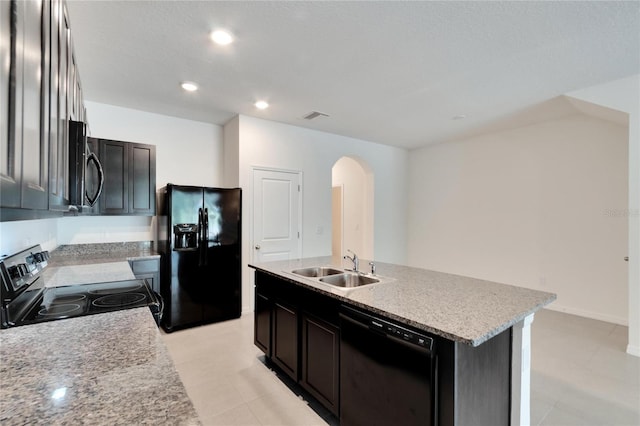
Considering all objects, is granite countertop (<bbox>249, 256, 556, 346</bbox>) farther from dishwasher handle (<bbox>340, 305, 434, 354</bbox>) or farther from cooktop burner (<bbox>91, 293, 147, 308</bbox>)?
cooktop burner (<bbox>91, 293, 147, 308</bbox>)

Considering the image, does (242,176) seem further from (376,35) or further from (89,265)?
(376,35)

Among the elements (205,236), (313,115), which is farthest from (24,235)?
(313,115)

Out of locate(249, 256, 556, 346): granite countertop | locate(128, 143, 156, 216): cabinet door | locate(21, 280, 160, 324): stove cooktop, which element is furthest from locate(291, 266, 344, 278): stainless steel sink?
locate(128, 143, 156, 216): cabinet door

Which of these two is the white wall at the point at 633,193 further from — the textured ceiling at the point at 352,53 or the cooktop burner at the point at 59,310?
the cooktop burner at the point at 59,310

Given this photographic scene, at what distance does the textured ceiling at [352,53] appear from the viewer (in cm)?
207

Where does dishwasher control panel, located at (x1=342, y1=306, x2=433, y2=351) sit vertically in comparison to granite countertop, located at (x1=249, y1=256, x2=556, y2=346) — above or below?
below

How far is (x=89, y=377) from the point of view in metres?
0.89

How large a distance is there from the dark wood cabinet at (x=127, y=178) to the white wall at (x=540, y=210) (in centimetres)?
484

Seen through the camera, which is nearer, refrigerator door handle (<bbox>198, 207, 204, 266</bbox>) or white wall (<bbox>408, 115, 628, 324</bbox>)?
refrigerator door handle (<bbox>198, 207, 204, 266</bbox>)

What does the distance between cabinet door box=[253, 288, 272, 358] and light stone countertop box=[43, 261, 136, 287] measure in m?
1.05

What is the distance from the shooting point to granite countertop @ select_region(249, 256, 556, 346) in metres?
1.36

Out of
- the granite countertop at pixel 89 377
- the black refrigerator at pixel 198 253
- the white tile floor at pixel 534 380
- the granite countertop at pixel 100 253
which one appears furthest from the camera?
the black refrigerator at pixel 198 253

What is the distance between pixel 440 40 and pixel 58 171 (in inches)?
101

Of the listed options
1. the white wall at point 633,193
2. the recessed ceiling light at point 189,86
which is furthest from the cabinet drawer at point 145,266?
the white wall at point 633,193
